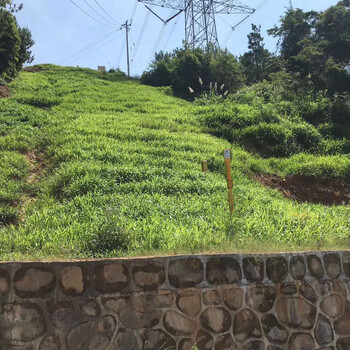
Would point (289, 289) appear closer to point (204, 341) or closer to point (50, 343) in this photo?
point (204, 341)

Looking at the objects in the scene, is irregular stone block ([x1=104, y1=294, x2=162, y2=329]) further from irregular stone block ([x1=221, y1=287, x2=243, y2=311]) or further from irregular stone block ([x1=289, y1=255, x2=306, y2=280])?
irregular stone block ([x1=289, y1=255, x2=306, y2=280])

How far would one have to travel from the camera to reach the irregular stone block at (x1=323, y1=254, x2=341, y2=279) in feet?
14.5

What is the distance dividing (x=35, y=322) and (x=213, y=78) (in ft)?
66.3

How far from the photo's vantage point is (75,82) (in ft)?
64.4

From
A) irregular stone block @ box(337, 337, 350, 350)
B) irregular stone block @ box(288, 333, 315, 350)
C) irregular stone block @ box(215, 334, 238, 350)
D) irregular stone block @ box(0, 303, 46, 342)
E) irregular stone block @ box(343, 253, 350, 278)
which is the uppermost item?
irregular stone block @ box(343, 253, 350, 278)

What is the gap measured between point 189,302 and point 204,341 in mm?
400

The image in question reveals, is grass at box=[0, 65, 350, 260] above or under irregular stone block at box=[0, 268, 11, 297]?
above

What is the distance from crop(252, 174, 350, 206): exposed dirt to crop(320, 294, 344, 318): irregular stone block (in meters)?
4.77

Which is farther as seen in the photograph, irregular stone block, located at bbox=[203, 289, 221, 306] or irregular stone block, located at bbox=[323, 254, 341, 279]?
irregular stone block, located at bbox=[323, 254, 341, 279]

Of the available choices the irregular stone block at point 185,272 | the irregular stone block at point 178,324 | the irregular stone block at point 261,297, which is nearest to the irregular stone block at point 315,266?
the irregular stone block at point 261,297

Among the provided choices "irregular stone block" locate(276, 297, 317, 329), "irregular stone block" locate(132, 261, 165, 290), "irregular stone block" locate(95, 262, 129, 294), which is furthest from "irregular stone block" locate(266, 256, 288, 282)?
"irregular stone block" locate(95, 262, 129, 294)

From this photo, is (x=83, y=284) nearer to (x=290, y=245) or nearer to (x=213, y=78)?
(x=290, y=245)

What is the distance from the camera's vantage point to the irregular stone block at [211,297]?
12.8 ft

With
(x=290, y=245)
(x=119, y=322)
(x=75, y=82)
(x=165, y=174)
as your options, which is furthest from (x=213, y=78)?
(x=119, y=322)
